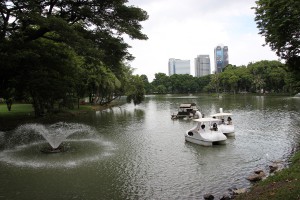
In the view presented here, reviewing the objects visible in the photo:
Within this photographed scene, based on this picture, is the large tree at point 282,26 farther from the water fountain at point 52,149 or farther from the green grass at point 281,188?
the water fountain at point 52,149

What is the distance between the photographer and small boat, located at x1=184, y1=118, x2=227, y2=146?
2248cm

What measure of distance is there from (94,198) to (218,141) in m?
13.1

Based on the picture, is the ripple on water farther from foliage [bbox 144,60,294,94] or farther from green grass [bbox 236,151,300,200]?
foliage [bbox 144,60,294,94]

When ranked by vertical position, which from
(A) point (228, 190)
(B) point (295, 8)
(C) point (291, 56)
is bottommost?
(A) point (228, 190)

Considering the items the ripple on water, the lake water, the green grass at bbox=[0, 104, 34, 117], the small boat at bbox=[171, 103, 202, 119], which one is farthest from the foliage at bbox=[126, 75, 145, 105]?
the ripple on water

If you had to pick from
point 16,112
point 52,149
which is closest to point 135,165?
point 52,149

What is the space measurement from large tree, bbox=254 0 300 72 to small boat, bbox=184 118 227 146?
24.3ft

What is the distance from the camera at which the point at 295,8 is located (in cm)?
1534

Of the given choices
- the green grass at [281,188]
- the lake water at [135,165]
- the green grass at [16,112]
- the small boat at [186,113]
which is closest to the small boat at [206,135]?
the lake water at [135,165]

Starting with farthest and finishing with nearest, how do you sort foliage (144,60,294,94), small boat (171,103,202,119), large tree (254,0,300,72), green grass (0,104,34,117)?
foliage (144,60,294,94) < small boat (171,103,202,119) < green grass (0,104,34,117) < large tree (254,0,300,72)

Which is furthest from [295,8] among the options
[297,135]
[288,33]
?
[297,135]

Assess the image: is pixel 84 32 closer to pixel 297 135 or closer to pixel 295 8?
pixel 295 8

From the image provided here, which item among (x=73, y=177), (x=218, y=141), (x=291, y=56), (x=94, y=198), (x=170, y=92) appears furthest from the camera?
(x=170, y=92)

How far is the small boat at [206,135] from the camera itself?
22.5 meters
